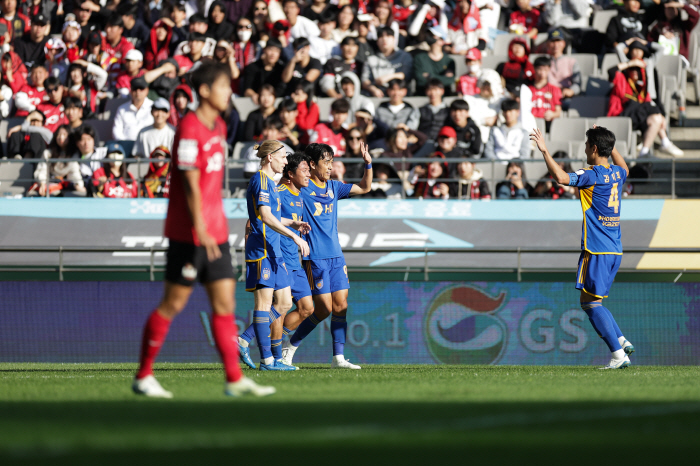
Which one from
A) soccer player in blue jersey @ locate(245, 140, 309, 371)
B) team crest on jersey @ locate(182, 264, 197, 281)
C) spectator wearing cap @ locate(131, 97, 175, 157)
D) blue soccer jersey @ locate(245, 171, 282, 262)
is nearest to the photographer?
team crest on jersey @ locate(182, 264, 197, 281)

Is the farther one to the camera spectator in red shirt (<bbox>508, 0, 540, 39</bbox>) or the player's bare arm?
spectator in red shirt (<bbox>508, 0, 540, 39</bbox>)

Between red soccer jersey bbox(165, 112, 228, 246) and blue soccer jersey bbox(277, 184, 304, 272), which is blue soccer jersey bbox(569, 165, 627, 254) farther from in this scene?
red soccer jersey bbox(165, 112, 228, 246)

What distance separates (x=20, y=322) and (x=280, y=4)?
1010 centimetres

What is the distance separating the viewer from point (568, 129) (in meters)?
17.1

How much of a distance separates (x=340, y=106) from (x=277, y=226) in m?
7.69

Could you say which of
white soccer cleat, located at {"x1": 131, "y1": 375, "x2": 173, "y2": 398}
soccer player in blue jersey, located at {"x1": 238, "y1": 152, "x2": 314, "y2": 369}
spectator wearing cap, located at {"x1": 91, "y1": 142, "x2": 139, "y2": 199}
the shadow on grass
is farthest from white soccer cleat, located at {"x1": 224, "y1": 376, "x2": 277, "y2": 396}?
spectator wearing cap, located at {"x1": 91, "y1": 142, "x2": 139, "y2": 199}

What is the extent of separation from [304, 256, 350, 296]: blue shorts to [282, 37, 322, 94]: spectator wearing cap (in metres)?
8.14

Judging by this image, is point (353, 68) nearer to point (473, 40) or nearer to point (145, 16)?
point (473, 40)

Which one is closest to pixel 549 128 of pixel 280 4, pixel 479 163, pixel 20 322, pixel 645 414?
pixel 479 163

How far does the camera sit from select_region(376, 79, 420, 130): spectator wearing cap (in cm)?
1734

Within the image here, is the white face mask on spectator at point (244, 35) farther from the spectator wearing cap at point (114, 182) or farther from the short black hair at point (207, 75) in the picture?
the short black hair at point (207, 75)

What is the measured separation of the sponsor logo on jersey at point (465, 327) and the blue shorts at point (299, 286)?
2.79 meters

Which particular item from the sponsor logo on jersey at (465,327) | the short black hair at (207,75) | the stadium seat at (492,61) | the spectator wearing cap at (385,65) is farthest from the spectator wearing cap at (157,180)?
the short black hair at (207,75)

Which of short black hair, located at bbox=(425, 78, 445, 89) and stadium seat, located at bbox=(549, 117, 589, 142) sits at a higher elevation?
short black hair, located at bbox=(425, 78, 445, 89)
